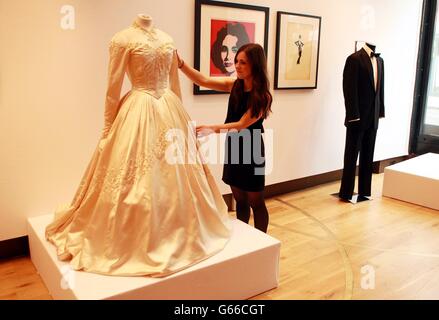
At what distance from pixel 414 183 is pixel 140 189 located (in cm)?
320

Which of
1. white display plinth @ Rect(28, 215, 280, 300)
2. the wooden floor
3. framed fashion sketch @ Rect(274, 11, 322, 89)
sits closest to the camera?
white display plinth @ Rect(28, 215, 280, 300)

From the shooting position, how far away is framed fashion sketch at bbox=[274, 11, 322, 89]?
3996 millimetres

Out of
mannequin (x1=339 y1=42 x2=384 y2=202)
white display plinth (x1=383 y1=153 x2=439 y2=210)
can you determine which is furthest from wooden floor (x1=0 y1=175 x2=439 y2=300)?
mannequin (x1=339 y1=42 x2=384 y2=202)

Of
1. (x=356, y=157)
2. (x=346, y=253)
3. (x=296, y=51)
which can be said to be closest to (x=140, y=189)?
(x=346, y=253)

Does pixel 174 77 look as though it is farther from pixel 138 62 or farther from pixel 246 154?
pixel 246 154

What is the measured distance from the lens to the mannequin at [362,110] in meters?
4.08

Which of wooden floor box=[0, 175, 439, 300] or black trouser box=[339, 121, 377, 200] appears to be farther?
black trouser box=[339, 121, 377, 200]

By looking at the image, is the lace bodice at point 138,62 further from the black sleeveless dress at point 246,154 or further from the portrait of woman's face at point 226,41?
the portrait of woman's face at point 226,41

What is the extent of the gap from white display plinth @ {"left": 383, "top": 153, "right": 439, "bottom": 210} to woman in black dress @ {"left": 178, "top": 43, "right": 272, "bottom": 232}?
217cm

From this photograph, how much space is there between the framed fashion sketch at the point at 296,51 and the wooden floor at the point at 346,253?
1180 mm

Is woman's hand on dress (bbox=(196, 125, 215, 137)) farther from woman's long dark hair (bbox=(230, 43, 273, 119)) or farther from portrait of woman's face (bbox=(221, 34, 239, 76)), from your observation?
portrait of woman's face (bbox=(221, 34, 239, 76))

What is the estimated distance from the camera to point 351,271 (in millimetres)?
2828

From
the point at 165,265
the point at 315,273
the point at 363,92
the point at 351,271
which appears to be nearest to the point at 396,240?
the point at 351,271
